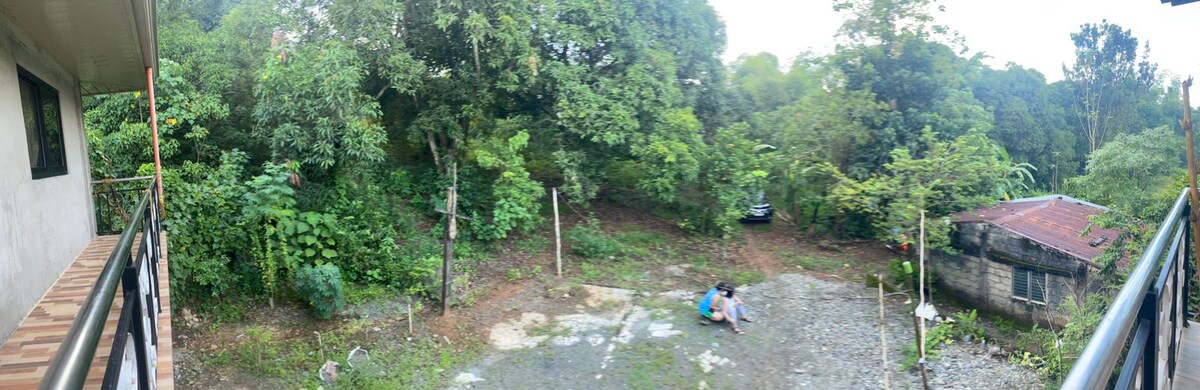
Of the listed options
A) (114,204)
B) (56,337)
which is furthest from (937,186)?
(114,204)

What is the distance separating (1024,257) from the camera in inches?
397

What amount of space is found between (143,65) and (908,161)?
1205 centimetres

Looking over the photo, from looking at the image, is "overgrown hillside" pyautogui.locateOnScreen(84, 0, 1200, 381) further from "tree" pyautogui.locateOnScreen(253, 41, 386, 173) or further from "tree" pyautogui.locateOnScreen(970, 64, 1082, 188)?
"tree" pyautogui.locateOnScreen(970, 64, 1082, 188)

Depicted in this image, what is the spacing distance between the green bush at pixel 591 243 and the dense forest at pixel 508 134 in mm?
702

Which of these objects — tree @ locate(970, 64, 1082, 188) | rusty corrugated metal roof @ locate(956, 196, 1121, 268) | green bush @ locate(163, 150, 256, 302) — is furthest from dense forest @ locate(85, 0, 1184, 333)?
tree @ locate(970, 64, 1082, 188)

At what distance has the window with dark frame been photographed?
12.9ft

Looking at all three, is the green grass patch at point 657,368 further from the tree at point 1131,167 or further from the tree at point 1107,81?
the tree at point 1107,81

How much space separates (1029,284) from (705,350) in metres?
5.86

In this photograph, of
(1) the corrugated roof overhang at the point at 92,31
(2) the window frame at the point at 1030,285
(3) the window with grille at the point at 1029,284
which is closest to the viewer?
(1) the corrugated roof overhang at the point at 92,31

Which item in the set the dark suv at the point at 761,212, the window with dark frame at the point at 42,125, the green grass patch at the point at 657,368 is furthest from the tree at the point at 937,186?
the window with dark frame at the point at 42,125

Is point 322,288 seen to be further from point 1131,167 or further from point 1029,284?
point 1131,167

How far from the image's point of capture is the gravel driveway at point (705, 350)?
26.2ft

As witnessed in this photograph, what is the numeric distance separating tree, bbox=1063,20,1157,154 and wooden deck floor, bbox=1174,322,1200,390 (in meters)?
26.5

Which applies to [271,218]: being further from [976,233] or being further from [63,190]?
[976,233]
